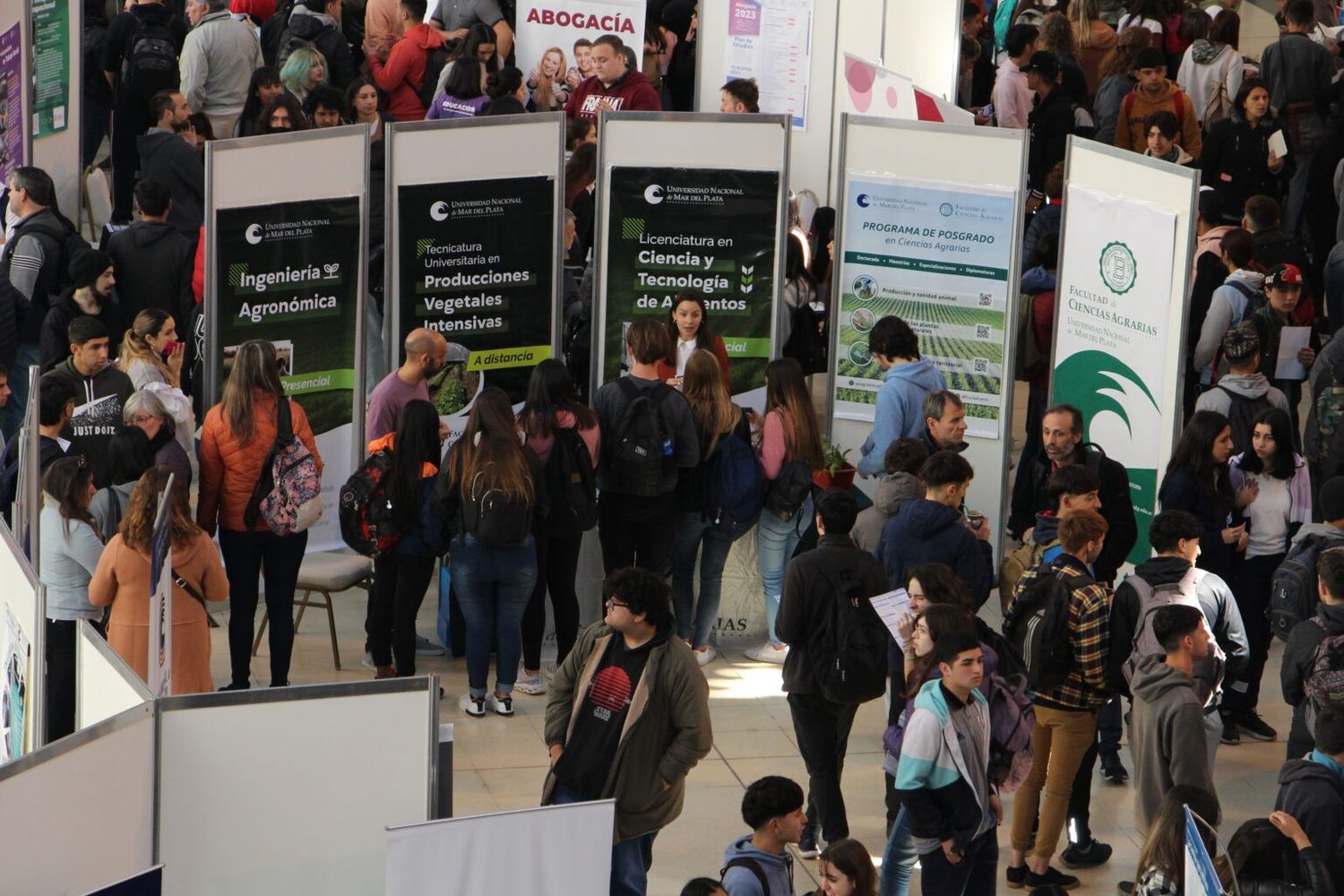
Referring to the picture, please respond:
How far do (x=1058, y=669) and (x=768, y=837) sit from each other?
1.58 metres

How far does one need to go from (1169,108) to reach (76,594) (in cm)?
823

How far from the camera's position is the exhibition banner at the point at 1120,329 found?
8.33 metres

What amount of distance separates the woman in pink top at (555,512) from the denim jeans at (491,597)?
15 cm

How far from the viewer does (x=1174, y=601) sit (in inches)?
255

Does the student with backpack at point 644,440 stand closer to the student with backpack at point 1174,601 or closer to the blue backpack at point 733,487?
the blue backpack at point 733,487

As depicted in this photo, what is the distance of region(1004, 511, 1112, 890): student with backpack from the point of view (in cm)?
627

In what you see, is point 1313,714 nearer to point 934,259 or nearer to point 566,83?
point 934,259

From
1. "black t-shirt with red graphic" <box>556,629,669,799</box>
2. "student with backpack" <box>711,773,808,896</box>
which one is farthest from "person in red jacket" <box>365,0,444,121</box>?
"student with backpack" <box>711,773,808,896</box>

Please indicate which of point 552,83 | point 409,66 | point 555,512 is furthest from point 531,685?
point 552,83

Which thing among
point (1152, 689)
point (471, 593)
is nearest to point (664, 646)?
point (1152, 689)

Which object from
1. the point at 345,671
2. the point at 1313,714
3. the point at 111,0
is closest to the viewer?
the point at 1313,714

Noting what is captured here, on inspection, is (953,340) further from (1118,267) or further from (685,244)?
(685,244)

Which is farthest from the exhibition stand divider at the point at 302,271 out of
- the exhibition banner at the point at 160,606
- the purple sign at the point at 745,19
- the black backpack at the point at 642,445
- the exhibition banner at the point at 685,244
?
the purple sign at the point at 745,19

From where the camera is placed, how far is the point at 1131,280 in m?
8.48
